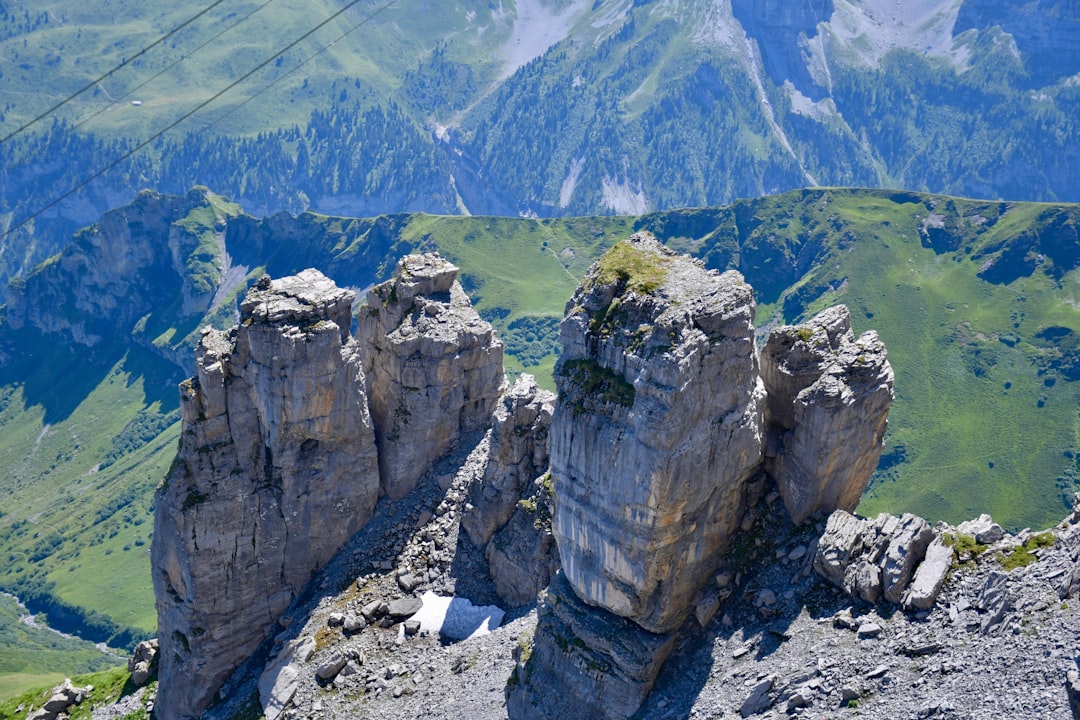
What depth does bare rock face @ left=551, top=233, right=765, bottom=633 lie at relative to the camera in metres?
62.9

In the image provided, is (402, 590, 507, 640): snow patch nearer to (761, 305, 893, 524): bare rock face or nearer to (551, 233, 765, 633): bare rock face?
(551, 233, 765, 633): bare rock face

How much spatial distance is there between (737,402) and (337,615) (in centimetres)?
4249

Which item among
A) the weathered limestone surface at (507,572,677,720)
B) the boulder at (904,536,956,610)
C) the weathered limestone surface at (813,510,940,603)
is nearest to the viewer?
the boulder at (904,536,956,610)

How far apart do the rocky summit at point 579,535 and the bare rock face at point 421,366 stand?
285mm

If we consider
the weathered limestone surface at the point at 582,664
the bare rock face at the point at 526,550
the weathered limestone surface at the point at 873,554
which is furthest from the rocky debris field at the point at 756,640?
the bare rock face at the point at 526,550

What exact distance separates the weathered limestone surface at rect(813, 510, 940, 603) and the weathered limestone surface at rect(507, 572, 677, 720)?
12.7m

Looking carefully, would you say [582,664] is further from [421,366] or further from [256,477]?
[256,477]

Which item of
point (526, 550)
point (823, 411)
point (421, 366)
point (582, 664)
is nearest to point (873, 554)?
point (823, 411)

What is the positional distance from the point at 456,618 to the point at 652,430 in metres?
31.5

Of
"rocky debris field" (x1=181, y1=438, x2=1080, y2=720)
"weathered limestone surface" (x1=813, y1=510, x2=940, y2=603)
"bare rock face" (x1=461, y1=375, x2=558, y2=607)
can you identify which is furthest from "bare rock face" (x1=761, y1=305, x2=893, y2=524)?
"bare rock face" (x1=461, y1=375, x2=558, y2=607)

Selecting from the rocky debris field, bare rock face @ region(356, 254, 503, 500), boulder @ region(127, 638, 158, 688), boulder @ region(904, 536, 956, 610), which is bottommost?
boulder @ region(127, 638, 158, 688)

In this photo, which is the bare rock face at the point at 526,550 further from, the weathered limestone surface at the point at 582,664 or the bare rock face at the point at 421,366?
the bare rock face at the point at 421,366

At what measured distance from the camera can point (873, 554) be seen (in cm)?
6184

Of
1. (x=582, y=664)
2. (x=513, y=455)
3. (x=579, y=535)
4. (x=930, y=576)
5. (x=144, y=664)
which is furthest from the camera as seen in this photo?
(x=144, y=664)
